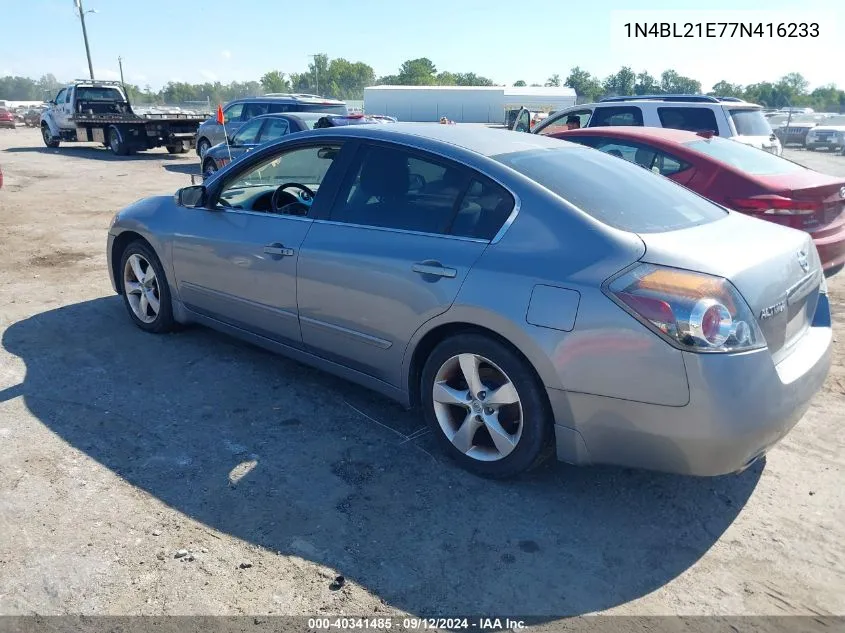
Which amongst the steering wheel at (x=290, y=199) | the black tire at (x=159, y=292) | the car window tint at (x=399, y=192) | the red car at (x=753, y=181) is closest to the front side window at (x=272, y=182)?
the steering wheel at (x=290, y=199)

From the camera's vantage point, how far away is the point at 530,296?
293cm

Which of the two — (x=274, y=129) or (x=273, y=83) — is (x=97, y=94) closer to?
(x=274, y=129)

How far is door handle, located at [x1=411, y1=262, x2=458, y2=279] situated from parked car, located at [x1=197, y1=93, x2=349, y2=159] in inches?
522

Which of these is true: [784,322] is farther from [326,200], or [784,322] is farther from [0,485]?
[0,485]

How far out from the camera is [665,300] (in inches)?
105

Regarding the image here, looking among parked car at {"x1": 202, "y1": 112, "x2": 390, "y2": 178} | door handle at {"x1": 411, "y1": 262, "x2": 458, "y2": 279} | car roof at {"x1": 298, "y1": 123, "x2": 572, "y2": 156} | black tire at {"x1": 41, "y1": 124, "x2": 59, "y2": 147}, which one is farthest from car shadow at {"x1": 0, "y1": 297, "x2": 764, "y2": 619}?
black tire at {"x1": 41, "y1": 124, "x2": 59, "y2": 147}

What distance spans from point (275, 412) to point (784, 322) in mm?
2710

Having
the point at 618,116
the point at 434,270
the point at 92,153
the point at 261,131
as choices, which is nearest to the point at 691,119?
the point at 618,116

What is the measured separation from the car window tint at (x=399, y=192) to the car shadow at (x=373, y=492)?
1.17 m

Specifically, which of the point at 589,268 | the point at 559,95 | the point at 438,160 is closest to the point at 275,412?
the point at 438,160

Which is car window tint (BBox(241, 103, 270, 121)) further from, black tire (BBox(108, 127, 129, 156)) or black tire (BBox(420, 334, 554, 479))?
black tire (BBox(420, 334, 554, 479))

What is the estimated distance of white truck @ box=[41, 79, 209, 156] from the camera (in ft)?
69.5

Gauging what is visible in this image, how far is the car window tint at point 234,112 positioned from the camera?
56.7 ft

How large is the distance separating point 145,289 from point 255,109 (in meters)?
12.9
